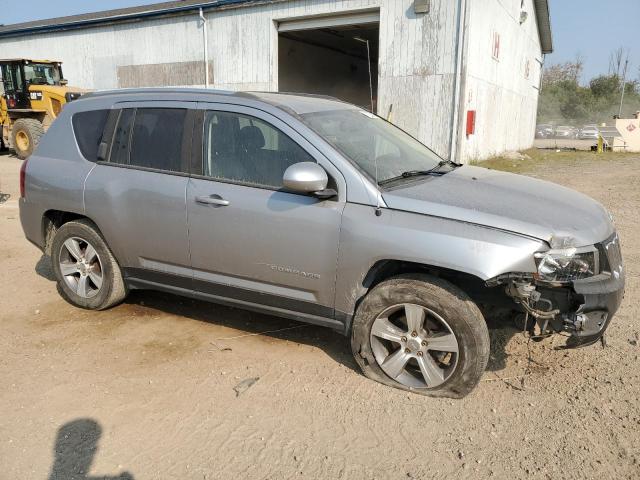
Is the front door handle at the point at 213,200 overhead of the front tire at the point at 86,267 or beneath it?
overhead

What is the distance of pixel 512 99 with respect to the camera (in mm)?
21500

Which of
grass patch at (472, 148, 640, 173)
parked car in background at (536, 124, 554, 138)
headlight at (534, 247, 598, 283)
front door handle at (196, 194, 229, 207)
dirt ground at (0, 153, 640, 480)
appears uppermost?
front door handle at (196, 194, 229, 207)

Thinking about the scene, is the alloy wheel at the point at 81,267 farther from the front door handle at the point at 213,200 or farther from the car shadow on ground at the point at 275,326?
the front door handle at the point at 213,200

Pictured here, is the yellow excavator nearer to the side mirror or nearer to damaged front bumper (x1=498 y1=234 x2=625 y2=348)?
the side mirror

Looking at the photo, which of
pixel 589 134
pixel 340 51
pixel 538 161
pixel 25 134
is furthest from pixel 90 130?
pixel 589 134

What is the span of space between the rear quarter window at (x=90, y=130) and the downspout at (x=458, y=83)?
9985mm

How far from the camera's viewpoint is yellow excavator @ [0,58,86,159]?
656 inches

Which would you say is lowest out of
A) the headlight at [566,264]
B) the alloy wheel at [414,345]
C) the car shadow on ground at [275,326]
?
the car shadow on ground at [275,326]

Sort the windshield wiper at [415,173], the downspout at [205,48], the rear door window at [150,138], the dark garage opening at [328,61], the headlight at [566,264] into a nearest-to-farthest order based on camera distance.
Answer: the headlight at [566,264] < the windshield wiper at [415,173] < the rear door window at [150,138] < the downspout at [205,48] < the dark garage opening at [328,61]

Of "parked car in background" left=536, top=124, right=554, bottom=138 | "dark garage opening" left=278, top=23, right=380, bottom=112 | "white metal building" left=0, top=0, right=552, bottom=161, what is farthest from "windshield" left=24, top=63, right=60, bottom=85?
"parked car in background" left=536, top=124, right=554, bottom=138

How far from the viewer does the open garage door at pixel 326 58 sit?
1855cm

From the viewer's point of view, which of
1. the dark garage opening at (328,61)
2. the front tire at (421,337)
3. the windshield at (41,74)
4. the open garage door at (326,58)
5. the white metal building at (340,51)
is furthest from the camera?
the dark garage opening at (328,61)

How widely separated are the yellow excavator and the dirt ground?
14096 millimetres

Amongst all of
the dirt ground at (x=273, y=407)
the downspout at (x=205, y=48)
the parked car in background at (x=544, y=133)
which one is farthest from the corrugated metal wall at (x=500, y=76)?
the parked car in background at (x=544, y=133)
